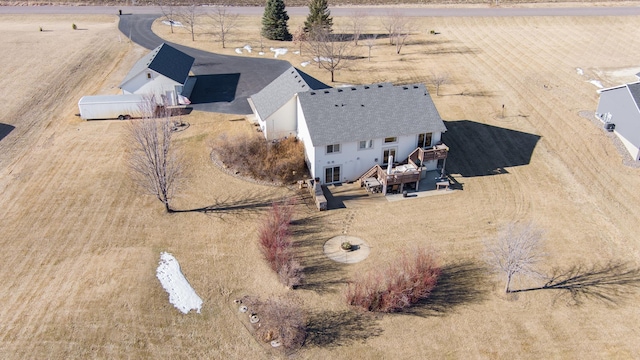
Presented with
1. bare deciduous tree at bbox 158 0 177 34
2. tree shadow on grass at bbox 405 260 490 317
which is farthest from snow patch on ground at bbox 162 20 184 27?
tree shadow on grass at bbox 405 260 490 317

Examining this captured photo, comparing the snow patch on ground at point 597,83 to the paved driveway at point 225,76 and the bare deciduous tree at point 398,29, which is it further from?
the paved driveway at point 225,76

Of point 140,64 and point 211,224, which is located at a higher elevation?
point 140,64

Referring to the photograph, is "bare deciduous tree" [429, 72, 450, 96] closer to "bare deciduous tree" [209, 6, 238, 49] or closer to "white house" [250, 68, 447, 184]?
"white house" [250, 68, 447, 184]

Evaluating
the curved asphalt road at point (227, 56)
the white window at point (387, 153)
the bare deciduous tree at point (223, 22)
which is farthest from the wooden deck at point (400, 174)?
the bare deciduous tree at point (223, 22)

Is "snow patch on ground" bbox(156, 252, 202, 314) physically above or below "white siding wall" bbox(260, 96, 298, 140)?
below

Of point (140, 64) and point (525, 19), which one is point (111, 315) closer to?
point (140, 64)

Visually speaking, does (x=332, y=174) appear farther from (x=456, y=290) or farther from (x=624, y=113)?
(x=624, y=113)

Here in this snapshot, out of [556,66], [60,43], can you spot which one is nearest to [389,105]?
[556,66]
